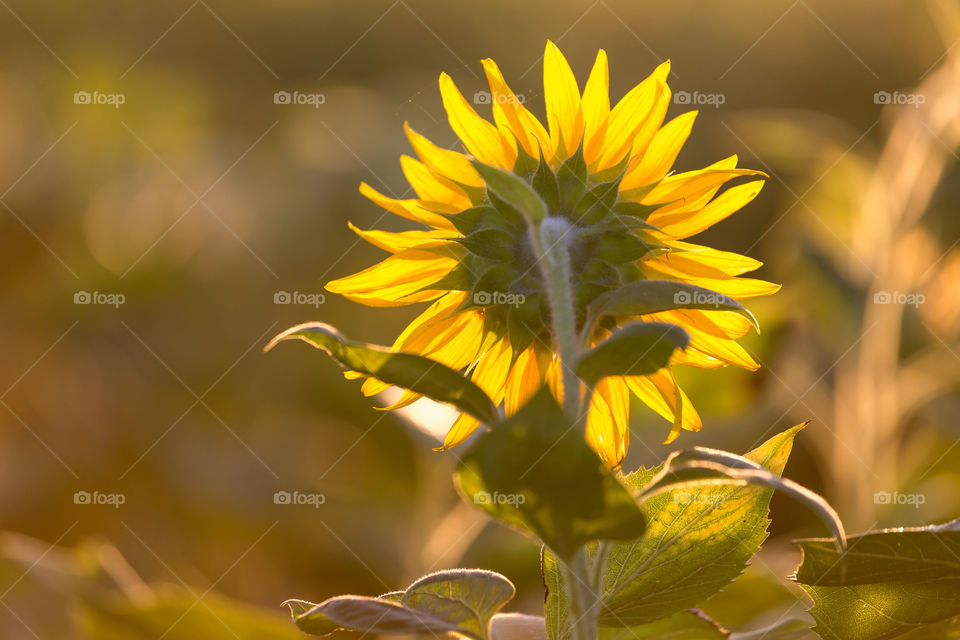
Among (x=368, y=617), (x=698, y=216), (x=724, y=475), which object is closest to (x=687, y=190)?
(x=698, y=216)

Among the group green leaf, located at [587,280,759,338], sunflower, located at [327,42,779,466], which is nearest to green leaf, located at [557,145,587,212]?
sunflower, located at [327,42,779,466]

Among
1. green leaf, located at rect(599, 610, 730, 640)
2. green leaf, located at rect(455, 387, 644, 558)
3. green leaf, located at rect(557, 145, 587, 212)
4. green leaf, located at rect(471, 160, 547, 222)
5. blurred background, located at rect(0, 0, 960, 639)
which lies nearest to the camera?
green leaf, located at rect(455, 387, 644, 558)

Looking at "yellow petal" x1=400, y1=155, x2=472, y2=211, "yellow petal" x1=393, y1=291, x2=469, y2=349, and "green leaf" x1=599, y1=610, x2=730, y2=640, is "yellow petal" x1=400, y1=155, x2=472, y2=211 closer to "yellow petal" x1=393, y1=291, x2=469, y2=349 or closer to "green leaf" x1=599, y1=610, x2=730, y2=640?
"yellow petal" x1=393, y1=291, x2=469, y2=349

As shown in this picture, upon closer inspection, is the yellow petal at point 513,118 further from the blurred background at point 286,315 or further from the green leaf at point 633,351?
the blurred background at point 286,315

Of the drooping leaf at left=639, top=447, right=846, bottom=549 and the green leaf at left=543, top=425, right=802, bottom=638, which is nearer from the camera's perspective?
the drooping leaf at left=639, top=447, right=846, bottom=549

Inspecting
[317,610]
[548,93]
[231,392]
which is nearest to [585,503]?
[317,610]

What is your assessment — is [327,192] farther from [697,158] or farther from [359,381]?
[697,158]

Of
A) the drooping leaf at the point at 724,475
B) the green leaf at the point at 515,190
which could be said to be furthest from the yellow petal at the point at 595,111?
the drooping leaf at the point at 724,475
